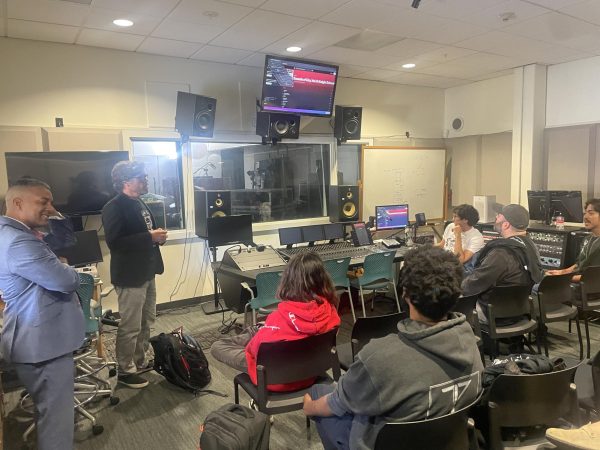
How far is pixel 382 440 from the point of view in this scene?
4.55 feet

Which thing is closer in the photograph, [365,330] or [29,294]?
[29,294]

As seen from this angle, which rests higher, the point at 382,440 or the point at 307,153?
the point at 307,153

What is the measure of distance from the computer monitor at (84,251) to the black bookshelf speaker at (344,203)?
2.98 m

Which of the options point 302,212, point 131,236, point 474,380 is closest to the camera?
point 474,380

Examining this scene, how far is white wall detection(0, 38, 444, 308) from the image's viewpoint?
172 inches

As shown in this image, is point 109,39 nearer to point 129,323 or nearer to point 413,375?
point 129,323

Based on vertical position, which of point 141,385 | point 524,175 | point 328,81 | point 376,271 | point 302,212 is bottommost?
point 141,385

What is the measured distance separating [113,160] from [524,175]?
5.18m

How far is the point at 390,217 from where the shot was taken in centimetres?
570

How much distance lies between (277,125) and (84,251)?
2597 mm

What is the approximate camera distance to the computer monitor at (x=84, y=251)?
14.1 ft

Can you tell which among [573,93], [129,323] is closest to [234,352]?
[129,323]

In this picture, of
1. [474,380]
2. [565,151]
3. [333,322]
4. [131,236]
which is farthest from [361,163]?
[474,380]

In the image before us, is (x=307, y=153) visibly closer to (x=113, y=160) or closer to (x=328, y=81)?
(x=328, y=81)
